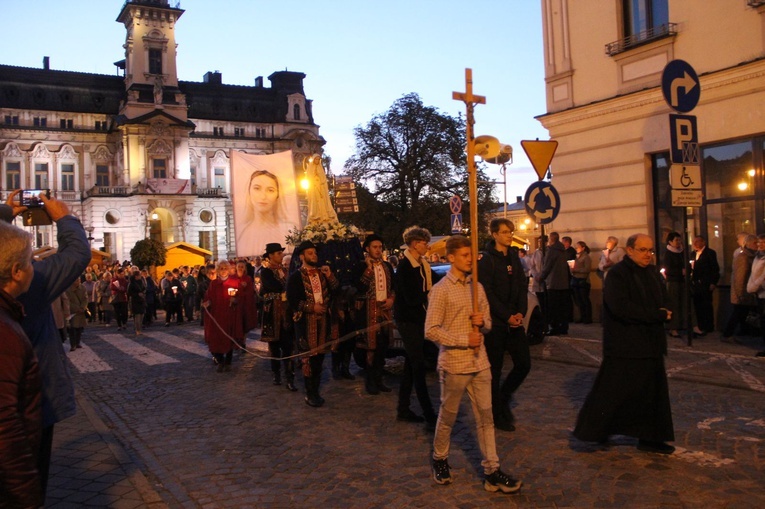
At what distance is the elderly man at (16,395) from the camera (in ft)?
9.20

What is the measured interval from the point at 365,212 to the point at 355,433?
39.3 metres

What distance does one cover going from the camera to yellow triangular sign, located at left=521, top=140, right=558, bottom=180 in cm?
1185

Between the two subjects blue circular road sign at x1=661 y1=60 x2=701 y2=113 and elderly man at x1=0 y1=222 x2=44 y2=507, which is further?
blue circular road sign at x1=661 y1=60 x2=701 y2=113

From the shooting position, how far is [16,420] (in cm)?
284

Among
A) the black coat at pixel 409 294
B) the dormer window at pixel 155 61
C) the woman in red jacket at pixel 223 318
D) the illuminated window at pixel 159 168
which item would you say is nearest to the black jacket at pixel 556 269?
the woman in red jacket at pixel 223 318

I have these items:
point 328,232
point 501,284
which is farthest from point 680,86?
point 328,232

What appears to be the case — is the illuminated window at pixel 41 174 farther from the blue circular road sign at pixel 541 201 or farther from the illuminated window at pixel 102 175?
the blue circular road sign at pixel 541 201

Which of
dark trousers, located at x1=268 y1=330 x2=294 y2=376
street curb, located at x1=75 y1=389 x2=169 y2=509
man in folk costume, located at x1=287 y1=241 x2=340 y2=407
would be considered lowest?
street curb, located at x1=75 y1=389 x2=169 y2=509

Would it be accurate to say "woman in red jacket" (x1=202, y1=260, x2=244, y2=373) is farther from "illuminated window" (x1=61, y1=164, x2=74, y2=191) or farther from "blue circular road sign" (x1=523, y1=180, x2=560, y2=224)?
"illuminated window" (x1=61, y1=164, x2=74, y2=191)

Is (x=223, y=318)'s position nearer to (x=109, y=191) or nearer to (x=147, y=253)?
(x=147, y=253)

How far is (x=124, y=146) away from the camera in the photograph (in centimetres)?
6562

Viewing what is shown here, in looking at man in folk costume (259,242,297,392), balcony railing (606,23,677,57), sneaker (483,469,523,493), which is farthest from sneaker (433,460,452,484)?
balcony railing (606,23,677,57)

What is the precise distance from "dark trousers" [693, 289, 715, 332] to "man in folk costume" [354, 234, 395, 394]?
20.3 ft

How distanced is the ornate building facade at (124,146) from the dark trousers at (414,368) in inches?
2318
